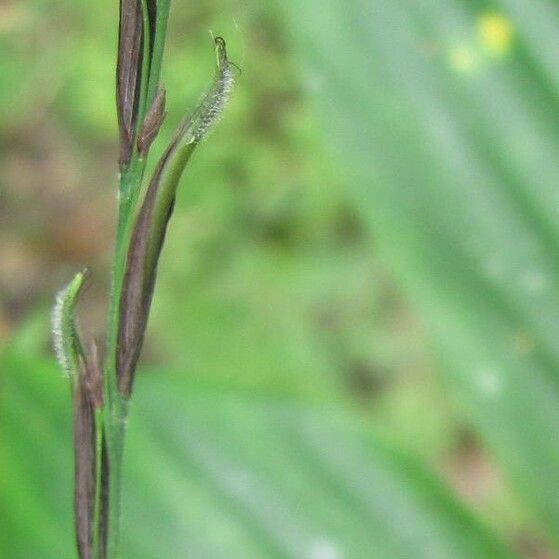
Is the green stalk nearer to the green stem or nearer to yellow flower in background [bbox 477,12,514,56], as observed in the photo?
the green stem

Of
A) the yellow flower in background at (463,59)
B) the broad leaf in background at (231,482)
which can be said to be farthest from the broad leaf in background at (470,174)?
the broad leaf in background at (231,482)

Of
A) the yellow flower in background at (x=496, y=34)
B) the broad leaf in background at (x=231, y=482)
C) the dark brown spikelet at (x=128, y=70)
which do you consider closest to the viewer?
the dark brown spikelet at (x=128, y=70)

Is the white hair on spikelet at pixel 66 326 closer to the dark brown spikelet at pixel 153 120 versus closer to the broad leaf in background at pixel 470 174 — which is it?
the dark brown spikelet at pixel 153 120

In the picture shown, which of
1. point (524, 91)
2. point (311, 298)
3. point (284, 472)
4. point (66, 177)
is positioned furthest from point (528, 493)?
point (66, 177)

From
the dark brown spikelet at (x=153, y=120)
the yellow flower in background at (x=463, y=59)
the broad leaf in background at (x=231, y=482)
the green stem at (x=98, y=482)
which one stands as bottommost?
the green stem at (x=98, y=482)

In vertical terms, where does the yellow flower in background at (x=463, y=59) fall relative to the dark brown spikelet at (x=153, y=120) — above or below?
above

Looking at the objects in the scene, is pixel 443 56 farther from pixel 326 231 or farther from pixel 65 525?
pixel 326 231

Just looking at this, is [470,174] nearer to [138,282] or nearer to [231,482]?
[231,482]

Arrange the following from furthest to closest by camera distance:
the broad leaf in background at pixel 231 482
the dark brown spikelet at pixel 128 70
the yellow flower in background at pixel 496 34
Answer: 1. the yellow flower in background at pixel 496 34
2. the broad leaf in background at pixel 231 482
3. the dark brown spikelet at pixel 128 70
